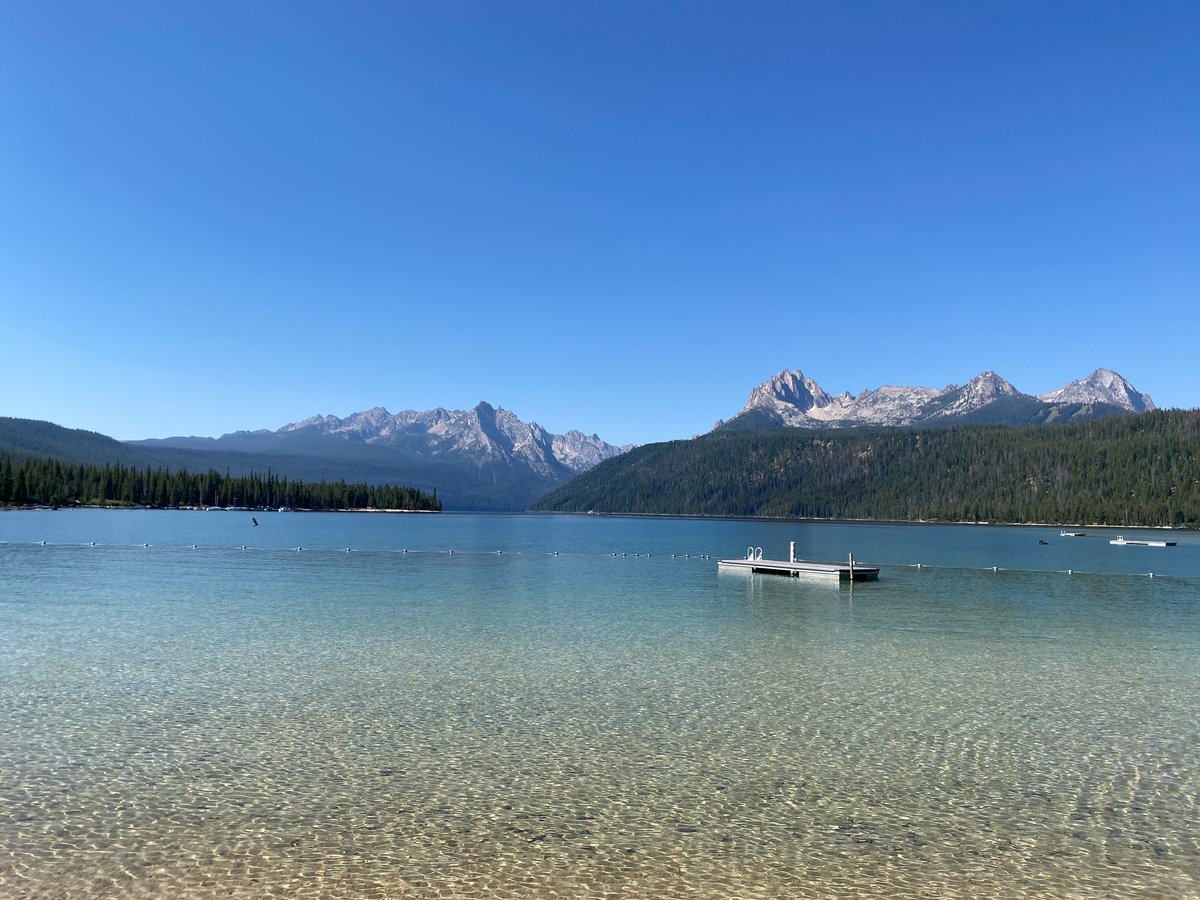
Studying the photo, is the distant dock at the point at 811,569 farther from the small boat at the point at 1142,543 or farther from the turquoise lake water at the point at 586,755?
the small boat at the point at 1142,543

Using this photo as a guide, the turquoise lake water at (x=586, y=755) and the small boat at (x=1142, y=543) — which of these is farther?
the small boat at (x=1142, y=543)

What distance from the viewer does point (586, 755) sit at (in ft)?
66.2

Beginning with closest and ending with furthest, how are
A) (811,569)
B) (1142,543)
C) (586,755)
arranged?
(586,755)
(811,569)
(1142,543)

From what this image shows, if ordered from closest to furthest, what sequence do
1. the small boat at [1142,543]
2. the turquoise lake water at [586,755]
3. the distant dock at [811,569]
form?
1. the turquoise lake water at [586,755]
2. the distant dock at [811,569]
3. the small boat at [1142,543]

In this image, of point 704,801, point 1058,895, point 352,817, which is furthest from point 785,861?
point 352,817

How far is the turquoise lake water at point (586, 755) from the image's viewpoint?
13.7 meters

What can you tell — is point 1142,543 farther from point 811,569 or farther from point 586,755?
point 586,755

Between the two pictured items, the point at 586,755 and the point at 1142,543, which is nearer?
the point at 586,755

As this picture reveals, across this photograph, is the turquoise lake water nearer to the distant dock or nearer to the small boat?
the distant dock

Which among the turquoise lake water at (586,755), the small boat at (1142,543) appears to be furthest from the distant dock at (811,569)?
the small boat at (1142,543)

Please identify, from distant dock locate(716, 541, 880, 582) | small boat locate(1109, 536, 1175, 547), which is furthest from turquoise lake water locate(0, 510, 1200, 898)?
small boat locate(1109, 536, 1175, 547)

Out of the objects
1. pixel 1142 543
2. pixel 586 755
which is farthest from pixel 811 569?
pixel 1142 543

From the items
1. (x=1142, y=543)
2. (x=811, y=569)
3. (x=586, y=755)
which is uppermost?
(x=1142, y=543)

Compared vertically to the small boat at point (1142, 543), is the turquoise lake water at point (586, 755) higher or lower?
lower
